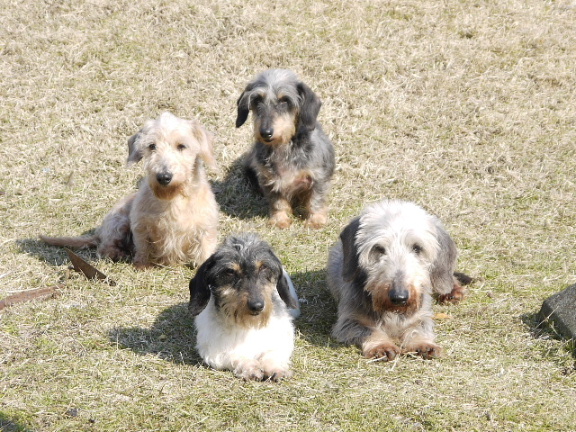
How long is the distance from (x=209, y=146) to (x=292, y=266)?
1.52 metres

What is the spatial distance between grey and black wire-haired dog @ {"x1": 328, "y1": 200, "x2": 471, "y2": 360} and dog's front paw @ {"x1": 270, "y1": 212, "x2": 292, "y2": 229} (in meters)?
2.79

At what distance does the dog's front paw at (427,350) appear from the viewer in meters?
5.77

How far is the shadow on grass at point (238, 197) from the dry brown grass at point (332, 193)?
0.10ft

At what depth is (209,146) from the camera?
7676 millimetres

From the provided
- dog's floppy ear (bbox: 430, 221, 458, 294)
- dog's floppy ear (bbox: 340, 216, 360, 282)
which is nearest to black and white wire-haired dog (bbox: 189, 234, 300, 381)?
dog's floppy ear (bbox: 340, 216, 360, 282)

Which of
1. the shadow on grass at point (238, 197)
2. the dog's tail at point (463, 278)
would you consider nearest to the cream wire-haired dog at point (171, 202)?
the shadow on grass at point (238, 197)

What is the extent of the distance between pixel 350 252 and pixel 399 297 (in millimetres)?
684

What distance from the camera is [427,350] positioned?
18.9ft

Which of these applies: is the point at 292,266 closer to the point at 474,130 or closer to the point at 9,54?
the point at 474,130

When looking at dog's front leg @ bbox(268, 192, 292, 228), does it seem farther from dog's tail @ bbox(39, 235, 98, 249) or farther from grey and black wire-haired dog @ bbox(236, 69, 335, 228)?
dog's tail @ bbox(39, 235, 98, 249)

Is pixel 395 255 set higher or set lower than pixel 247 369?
higher

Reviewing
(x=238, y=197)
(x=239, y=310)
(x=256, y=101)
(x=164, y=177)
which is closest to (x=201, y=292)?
(x=239, y=310)

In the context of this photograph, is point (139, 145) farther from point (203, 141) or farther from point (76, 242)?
point (76, 242)

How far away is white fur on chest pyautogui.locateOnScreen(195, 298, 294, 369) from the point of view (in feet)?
17.7
